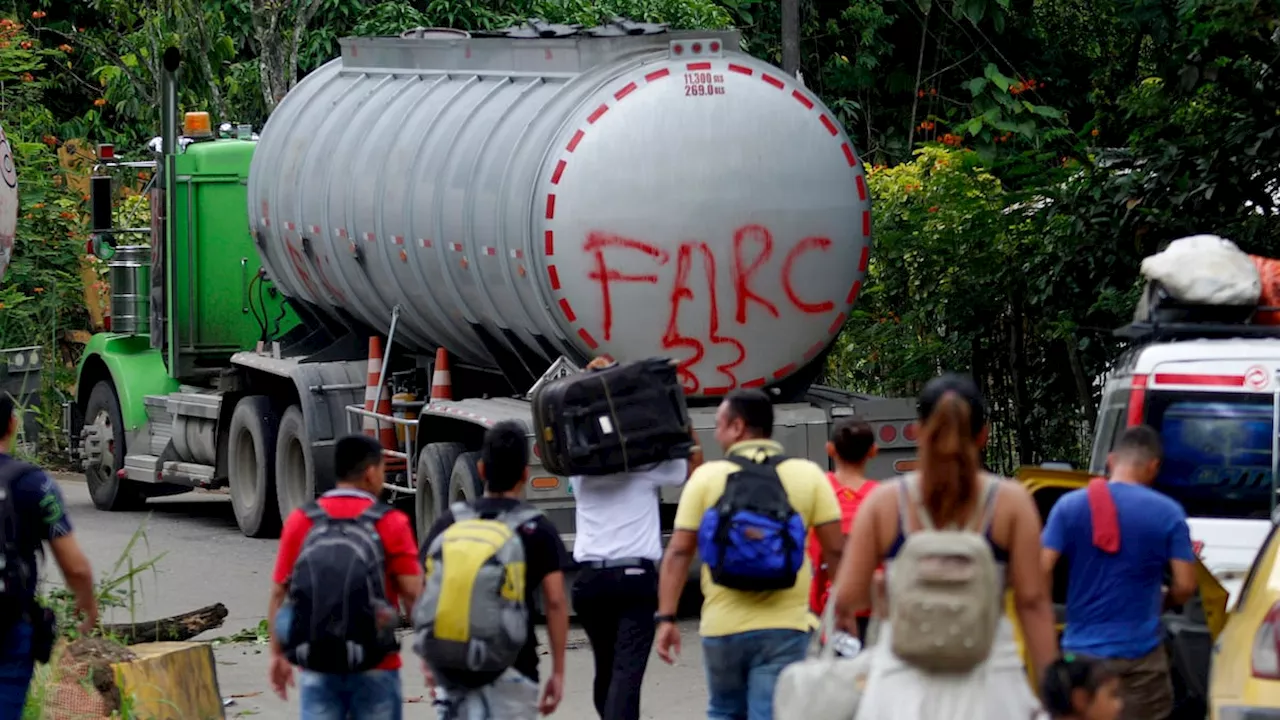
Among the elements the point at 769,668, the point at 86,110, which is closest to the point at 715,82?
the point at 769,668

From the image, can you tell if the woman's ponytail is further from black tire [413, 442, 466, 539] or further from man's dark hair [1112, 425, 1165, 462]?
black tire [413, 442, 466, 539]

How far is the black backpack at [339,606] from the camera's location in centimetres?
650

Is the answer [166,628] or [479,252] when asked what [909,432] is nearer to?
[479,252]

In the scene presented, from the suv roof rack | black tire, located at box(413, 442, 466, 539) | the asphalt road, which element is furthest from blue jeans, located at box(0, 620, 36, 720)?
black tire, located at box(413, 442, 466, 539)

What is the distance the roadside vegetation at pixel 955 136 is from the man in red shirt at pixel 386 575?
5786 millimetres

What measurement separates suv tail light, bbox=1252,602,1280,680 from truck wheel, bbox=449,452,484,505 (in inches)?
256

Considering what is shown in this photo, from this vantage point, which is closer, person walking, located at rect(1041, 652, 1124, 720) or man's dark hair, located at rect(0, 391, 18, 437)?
person walking, located at rect(1041, 652, 1124, 720)

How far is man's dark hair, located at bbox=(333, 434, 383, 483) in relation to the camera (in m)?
6.85

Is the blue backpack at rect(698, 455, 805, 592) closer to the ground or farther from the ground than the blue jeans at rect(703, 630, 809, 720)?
farther from the ground

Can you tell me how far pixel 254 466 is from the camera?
17141 millimetres

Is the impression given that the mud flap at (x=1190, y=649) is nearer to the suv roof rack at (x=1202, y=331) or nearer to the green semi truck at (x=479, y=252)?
the suv roof rack at (x=1202, y=331)

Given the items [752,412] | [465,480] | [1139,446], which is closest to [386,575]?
[752,412]

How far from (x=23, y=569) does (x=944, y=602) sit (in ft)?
10.4

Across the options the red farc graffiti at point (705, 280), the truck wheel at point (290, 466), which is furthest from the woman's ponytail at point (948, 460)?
the truck wheel at point (290, 466)
